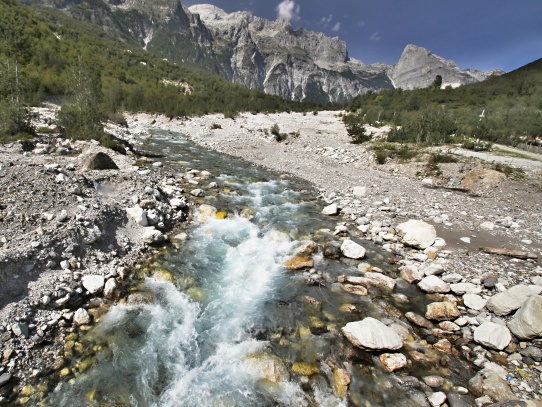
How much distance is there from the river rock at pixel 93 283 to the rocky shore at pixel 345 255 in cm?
3

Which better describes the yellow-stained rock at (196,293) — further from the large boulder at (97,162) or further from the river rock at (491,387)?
the large boulder at (97,162)

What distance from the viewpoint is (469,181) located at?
18656 millimetres

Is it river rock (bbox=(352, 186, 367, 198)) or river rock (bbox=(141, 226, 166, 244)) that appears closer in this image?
river rock (bbox=(141, 226, 166, 244))

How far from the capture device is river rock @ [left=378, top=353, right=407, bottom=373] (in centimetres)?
579

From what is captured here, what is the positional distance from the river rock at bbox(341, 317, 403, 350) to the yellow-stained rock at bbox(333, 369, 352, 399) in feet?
2.74

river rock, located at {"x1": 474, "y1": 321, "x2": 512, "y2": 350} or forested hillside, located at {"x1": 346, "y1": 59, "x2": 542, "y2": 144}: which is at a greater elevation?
forested hillside, located at {"x1": 346, "y1": 59, "x2": 542, "y2": 144}

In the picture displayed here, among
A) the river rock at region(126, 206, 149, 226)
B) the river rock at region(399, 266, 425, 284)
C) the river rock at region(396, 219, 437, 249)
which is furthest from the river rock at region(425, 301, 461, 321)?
the river rock at region(126, 206, 149, 226)

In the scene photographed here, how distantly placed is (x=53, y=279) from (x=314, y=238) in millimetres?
8708

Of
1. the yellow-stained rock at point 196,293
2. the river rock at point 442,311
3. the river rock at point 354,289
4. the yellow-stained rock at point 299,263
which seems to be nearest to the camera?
the river rock at point 442,311

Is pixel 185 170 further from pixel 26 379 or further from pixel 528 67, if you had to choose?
pixel 528 67

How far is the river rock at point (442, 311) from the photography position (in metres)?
7.24

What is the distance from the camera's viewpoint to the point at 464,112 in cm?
5666

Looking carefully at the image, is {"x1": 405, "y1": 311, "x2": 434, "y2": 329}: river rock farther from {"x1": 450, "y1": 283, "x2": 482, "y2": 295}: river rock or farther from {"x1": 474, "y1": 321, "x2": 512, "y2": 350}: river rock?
{"x1": 450, "y1": 283, "x2": 482, "y2": 295}: river rock

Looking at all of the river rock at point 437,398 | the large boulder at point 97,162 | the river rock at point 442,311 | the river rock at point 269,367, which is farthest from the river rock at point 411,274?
the large boulder at point 97,162
